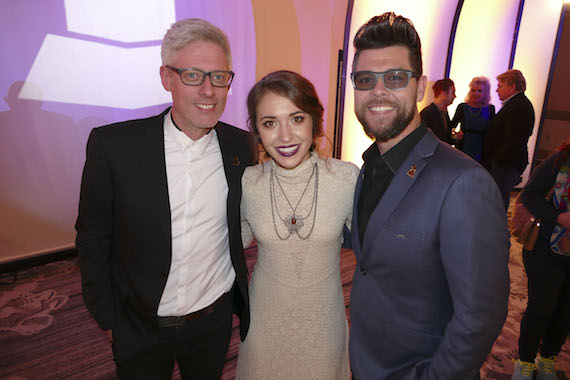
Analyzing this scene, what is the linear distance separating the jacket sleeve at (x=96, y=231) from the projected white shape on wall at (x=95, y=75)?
2.70 m

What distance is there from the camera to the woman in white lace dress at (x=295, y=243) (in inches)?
62.6

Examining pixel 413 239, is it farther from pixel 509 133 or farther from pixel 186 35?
pixel 509 133

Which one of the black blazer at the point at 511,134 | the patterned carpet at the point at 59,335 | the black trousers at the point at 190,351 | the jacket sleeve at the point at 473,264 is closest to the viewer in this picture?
the jacket sleeve at the point at 473,264

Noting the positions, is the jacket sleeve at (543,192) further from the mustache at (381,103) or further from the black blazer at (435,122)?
the black blazer at (435,122)

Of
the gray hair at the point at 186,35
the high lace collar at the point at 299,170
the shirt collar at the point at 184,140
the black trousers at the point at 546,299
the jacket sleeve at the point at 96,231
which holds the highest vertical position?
the gray hair at the point at 186,35

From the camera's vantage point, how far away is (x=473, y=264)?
3.37ft

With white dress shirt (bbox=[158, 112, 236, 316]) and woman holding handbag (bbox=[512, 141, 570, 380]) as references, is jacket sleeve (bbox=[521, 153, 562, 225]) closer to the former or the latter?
woman holding handbag (bbox=[512, 141, 570, 380])

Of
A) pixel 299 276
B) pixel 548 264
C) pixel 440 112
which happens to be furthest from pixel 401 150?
pixel 440 112

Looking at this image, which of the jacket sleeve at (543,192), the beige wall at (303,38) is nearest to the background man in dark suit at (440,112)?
the beige wall at (303,38)

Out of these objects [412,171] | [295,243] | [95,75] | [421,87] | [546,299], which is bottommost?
[546,299]

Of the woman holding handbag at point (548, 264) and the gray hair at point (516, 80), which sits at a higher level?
the gray hair at point (516, 80)

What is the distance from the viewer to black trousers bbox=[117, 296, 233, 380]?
151cm

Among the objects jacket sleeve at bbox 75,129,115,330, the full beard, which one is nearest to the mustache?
the full beard

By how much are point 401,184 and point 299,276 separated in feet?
2.25
